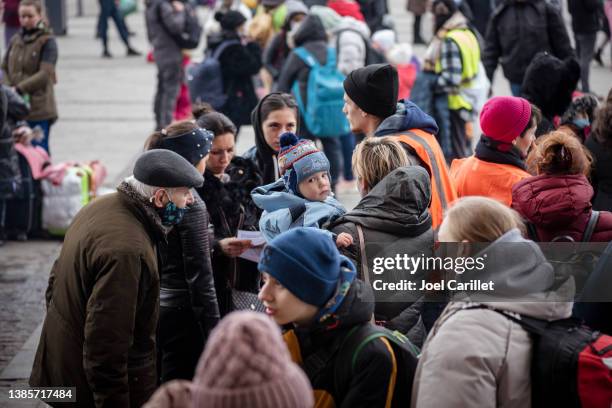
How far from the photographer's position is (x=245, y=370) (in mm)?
2467

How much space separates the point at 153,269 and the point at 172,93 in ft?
28.3

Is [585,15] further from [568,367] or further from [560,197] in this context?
[568,367]

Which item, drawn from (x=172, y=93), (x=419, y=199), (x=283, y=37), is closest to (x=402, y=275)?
(x=419, y=199)

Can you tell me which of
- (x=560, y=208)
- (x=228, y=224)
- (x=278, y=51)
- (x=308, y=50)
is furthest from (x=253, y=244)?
(x=278, y=51)

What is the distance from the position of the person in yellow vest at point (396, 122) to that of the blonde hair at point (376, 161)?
1.37ft

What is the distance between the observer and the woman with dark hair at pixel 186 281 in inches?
195

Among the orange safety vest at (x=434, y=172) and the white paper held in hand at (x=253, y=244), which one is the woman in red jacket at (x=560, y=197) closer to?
the orange safety vest at (x=434, y=172)

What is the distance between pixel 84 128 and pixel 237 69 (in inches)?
173

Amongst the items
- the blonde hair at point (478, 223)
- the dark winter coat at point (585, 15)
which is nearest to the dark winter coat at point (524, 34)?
the dark winter coat at point (585, 15)

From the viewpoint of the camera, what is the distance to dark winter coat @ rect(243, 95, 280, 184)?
6.15m

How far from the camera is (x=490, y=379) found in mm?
3279

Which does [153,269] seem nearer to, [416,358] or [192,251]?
[192,251]

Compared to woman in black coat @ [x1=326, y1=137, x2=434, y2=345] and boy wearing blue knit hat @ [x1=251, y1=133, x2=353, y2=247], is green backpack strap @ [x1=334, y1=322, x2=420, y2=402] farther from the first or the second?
boy wearing blue knit hat @ [x1=251, y1=133, x2=353, y2=247]

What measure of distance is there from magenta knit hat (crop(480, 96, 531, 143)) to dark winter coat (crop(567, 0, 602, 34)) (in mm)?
8475
